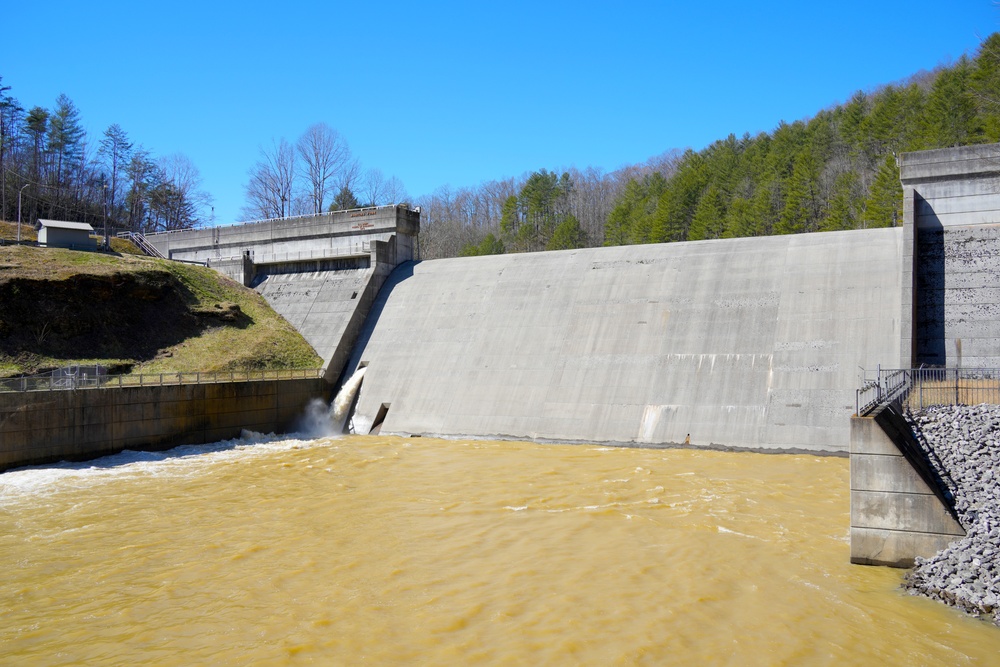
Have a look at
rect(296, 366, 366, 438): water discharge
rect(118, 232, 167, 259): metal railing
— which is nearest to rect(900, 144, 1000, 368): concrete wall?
rect(296, 366, 366, 438): water discharge

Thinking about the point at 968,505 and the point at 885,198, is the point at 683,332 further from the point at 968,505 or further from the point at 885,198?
the point at 885,198

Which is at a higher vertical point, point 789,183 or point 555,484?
point 789,183

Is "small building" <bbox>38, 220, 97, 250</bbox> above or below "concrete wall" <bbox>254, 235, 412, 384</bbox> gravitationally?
above

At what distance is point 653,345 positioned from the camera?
20828mm

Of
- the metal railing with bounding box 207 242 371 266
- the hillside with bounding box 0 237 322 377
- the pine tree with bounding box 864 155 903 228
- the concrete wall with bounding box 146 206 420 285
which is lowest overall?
the hillside with bounding box 0 237 322 377

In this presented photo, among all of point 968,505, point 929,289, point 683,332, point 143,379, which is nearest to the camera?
point 968,505

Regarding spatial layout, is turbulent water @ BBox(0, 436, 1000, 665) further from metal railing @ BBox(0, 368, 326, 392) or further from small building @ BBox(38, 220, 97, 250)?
small building @ BBox(38, 220, 97, 250)

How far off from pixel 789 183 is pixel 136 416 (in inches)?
1544

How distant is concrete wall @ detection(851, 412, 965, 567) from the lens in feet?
29.3

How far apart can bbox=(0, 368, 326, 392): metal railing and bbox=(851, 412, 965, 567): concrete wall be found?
1673 centimetres

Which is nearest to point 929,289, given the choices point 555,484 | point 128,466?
point 555,484

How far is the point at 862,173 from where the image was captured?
43062 millimetres

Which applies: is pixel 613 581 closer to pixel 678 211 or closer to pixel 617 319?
pixel 617 319

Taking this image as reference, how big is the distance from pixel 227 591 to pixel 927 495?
899 cm
